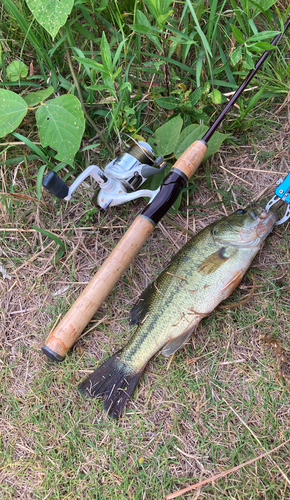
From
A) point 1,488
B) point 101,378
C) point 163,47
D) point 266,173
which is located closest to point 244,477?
point 101,378

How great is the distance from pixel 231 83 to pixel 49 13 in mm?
1241

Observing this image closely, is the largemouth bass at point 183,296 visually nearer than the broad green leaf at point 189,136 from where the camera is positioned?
Yes

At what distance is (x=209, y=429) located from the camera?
A: 7.47ft

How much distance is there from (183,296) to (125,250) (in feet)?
1.45

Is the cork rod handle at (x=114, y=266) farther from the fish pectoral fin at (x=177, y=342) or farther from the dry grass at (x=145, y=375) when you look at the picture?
the fish pectoral fin at (x=177, y=342)

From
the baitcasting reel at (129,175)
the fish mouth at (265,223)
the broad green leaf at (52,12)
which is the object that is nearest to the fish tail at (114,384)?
the baitcasting reel at (129,175)

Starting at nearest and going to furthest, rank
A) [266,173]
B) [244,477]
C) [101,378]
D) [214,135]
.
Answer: [244,477] < [101,378] < [214,135] < [266,173]

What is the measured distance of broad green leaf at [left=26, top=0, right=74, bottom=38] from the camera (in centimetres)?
221

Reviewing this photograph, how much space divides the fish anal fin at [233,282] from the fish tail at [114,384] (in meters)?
0.71

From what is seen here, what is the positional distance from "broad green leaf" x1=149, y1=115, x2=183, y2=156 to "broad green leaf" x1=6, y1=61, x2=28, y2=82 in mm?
1066

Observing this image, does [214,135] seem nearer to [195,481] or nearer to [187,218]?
[187,218]

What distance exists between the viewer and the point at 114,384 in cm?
230

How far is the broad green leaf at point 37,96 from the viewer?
258 cm

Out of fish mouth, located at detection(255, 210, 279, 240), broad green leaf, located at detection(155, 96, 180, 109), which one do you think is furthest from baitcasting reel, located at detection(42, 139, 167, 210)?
fish mouth, located at detection(255, 210, 279, 240)
